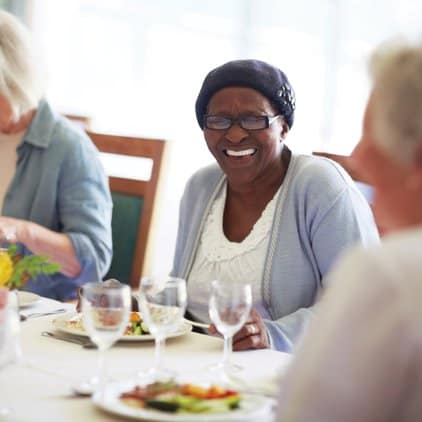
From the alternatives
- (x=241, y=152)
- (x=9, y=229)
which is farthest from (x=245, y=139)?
(x=9, y=229)

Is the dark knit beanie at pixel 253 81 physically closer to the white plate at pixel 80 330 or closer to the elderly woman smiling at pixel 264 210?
the elderly woman smiling at pixel 264 210

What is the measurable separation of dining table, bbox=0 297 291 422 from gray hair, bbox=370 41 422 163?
0.45 metres

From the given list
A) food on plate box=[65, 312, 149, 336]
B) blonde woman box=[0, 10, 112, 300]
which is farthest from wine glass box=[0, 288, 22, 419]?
blonde woman box=[0, 10, 112, 300]

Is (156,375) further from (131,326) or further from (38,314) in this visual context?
(38,314)

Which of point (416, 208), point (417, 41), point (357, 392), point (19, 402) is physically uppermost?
point (417, 41)

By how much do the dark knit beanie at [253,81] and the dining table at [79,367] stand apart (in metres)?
0.60

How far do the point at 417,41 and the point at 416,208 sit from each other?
0.18 metres

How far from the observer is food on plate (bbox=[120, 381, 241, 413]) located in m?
1.25

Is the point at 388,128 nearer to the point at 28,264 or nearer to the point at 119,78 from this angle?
the point at 28,264

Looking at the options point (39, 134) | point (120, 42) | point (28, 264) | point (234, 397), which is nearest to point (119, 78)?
point (120, 42)

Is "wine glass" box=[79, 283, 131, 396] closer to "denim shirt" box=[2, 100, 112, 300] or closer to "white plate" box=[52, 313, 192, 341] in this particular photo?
"white plate" box=[52, 313, 192, 341]

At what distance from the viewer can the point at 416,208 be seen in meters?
1.05

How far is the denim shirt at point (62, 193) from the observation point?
2.52 meters

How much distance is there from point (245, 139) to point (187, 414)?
972 millimetres
